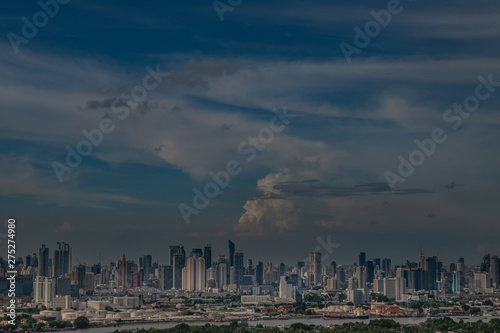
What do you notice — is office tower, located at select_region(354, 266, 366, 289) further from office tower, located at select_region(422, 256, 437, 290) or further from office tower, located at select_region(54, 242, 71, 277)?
office tower, located at select_region(54, 242, 71, 277)

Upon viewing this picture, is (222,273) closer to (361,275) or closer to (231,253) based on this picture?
(231,253)

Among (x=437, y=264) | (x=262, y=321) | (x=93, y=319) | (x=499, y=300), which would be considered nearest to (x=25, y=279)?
(x=93, y=319)

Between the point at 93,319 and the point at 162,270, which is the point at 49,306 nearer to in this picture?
the point at 93,319

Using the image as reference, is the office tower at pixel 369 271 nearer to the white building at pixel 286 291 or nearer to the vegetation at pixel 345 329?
the white building at pixel 286 291

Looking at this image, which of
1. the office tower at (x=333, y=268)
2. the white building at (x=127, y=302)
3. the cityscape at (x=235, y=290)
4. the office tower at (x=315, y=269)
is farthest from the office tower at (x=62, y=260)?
the office tower at (x=333, y=268)

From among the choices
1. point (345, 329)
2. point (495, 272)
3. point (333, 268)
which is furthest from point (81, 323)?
point (333, 268)
